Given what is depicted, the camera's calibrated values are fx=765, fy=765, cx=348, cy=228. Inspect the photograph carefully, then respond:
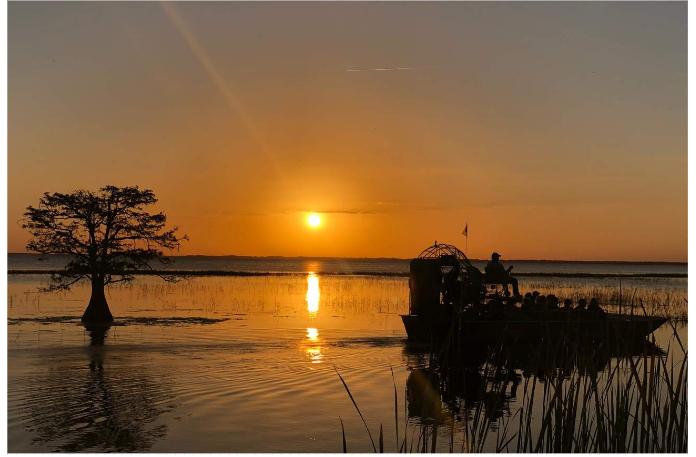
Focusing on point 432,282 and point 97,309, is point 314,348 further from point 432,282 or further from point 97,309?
point 97,309

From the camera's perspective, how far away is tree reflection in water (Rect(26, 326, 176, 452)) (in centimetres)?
1337

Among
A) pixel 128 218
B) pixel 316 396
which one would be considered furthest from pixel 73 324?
pixel 316 396

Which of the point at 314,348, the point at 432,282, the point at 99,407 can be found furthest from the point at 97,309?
the point at 99,407

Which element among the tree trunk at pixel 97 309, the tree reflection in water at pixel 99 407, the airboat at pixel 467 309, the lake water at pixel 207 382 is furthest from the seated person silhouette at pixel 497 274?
the tree trunk at pixel 97 309

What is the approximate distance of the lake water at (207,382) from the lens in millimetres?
14047

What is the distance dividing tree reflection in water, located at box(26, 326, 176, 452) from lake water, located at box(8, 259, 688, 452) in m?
0.03

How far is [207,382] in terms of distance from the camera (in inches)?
784

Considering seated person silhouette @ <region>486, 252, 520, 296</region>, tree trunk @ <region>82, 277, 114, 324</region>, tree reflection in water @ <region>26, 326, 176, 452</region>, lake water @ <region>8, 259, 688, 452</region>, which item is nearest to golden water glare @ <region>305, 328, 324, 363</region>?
lake water @ <region>8, 259, 688, 452</region>

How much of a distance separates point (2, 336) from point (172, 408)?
292 inches

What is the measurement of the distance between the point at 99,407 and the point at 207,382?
13.5ft

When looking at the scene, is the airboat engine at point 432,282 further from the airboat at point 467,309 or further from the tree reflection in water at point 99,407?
the tree reflection in water at point 99,407

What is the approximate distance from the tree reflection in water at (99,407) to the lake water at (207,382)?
0.09ft

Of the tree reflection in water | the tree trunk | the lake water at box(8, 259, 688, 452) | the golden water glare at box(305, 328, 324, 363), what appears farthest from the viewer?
the tree trunk

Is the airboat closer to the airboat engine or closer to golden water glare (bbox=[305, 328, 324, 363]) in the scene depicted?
the airboat engine
